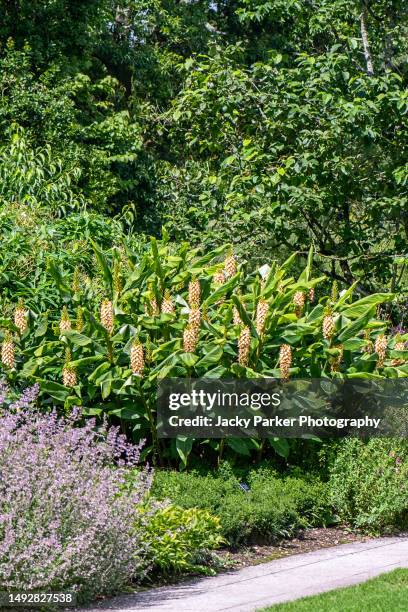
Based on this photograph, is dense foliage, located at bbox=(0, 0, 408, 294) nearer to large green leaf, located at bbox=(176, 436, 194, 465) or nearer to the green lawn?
large green leaf, located at bbox=(176, 436, 194, 465)

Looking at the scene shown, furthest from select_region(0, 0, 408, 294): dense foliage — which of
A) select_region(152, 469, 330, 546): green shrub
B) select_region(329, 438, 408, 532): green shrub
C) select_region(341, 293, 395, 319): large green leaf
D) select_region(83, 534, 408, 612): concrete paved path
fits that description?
select_region(83, 534, 408, 612): concrete paved path

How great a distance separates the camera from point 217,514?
707 centimetres

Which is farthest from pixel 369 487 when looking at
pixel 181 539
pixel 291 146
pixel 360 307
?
pixel 291 146

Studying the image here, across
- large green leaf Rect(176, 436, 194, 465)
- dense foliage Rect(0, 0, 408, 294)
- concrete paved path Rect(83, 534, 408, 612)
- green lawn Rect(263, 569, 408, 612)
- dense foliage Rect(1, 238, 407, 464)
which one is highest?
dense foliage Rect(0, 0, 408, 294)

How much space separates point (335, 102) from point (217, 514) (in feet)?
17.8

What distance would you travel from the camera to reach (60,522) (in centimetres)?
561

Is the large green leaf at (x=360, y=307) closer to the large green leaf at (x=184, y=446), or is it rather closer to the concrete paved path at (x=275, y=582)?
the large green leaf at (x=184, y=446)

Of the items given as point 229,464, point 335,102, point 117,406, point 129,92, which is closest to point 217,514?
point 229,464

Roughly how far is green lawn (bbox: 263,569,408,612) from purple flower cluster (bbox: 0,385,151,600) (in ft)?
3.32

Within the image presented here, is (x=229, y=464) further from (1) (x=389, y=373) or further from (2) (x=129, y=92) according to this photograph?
(2) (x=129, y=92)

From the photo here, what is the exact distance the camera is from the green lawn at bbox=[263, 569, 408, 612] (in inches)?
211

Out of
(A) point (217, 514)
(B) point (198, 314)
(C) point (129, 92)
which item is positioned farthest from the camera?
(C) point (129, 92)

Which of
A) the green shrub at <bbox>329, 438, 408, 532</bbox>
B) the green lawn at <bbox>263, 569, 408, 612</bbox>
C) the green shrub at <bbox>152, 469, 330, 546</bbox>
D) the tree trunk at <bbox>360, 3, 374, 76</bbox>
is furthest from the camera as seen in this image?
the tree trunk at <bbox>360, 3, 374, 76</bbox>

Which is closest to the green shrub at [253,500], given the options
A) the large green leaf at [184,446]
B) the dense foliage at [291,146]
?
the large green leaf at [184,446]
